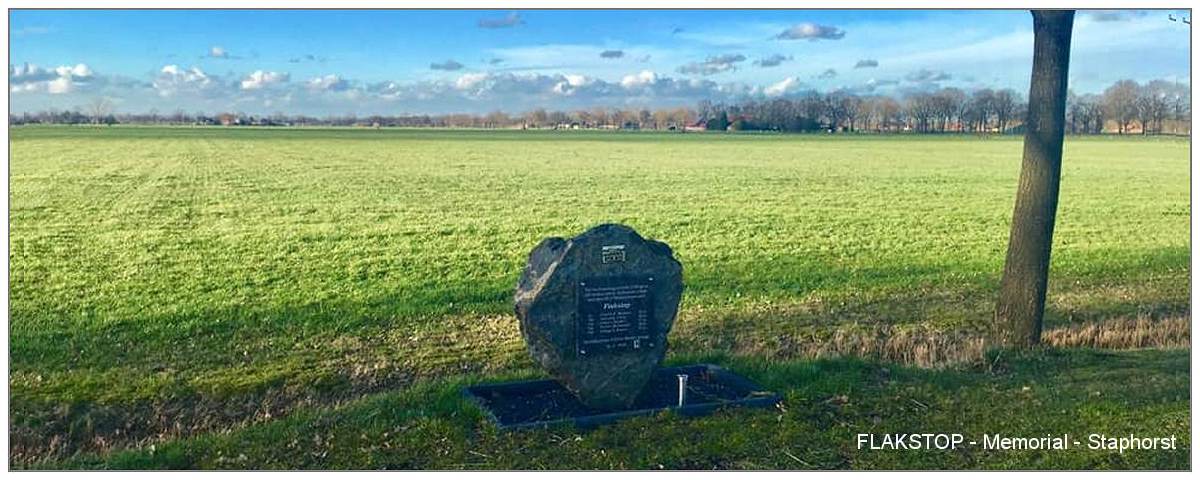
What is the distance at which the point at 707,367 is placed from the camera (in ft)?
32.0

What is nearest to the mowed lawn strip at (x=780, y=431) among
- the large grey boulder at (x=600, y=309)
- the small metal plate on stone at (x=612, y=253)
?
the large grey boulder at (x=600, y=309)

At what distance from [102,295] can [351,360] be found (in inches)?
221

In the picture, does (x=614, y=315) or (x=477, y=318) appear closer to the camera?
(x=614, y=315)

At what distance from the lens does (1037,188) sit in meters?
10.5

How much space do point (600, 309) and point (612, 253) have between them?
0.47m

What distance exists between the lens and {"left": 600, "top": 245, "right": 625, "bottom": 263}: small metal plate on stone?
26.9ft

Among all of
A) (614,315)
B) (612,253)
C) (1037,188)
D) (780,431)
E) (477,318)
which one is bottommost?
(780,431)

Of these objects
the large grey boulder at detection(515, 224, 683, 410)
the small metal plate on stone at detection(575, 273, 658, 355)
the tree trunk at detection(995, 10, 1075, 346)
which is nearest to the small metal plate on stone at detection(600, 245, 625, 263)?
the large grey boulder at detection(515, 224, 683, 410)

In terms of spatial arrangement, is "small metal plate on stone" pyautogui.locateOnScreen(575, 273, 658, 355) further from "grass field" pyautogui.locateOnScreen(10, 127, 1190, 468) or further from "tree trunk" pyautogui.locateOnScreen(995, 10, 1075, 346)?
"tree trunk" pyautogui.locateOnScreen(995, 10, 1075, 346)

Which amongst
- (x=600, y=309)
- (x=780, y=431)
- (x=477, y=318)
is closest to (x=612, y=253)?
(x=600, y=309)

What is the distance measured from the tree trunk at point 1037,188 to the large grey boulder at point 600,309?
448cm

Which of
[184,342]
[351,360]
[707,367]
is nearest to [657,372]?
[707,367]

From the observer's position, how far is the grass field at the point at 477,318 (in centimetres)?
780

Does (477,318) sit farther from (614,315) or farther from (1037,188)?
(1037,188)
